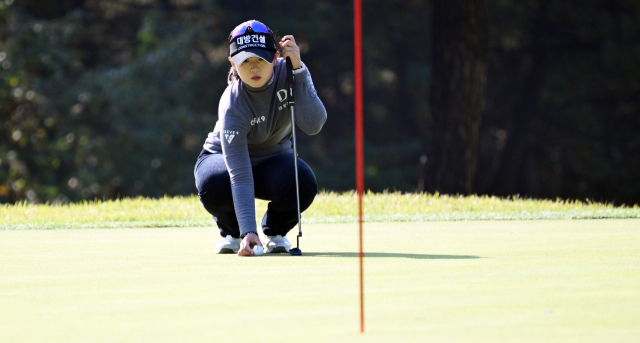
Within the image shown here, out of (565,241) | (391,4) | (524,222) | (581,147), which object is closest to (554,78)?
(581,147)

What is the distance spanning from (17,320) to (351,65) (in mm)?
21019

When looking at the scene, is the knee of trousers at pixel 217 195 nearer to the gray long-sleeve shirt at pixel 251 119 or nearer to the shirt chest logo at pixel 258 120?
the gray long-sleeve shirt at pixel 251 119

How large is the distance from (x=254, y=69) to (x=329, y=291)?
5.69ft

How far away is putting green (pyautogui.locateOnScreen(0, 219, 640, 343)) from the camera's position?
8.05 feet

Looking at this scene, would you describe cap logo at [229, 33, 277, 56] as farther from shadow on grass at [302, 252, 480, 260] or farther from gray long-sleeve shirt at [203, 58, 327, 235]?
shadow on grass at [302, 252, 480, 260]

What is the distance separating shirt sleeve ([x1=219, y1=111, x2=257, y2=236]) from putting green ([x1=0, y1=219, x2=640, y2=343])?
32cm

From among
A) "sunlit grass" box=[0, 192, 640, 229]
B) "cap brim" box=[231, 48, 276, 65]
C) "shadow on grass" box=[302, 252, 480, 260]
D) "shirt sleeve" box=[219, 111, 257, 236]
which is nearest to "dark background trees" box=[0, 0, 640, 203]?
"sunlit grass" box=[0, 192, 640, 229]

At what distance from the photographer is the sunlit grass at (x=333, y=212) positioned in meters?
7.28

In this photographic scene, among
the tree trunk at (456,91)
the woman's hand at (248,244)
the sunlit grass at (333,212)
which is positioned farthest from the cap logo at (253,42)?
the tree trunk at (456,91)

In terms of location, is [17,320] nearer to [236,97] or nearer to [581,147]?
[236,97]

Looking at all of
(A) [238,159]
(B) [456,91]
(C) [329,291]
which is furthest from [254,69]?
(B) [456,91]

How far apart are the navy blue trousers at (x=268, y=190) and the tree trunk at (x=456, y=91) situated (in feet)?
25.7

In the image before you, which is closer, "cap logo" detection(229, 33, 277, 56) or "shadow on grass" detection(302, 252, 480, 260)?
"shadow on grass" detection(302, 252, 480, 260)

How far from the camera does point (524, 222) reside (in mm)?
6789
